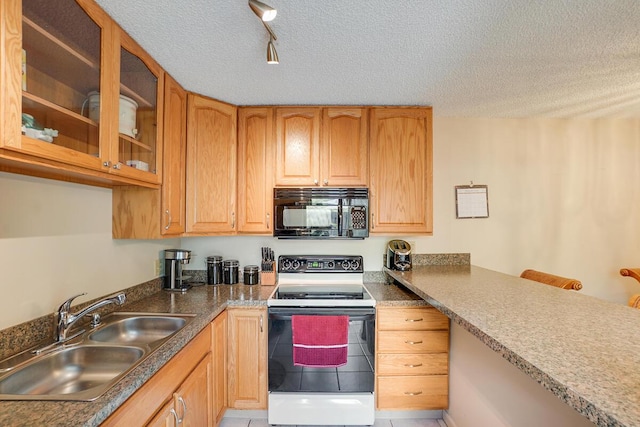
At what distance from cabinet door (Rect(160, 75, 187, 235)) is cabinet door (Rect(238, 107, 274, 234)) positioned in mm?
404

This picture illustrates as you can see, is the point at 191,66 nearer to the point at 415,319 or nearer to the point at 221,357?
the point at 221,357

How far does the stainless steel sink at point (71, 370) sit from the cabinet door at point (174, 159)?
74cm

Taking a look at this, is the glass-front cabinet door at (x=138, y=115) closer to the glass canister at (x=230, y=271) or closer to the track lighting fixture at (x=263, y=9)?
the track lighting fixture at (x=263, y=9)

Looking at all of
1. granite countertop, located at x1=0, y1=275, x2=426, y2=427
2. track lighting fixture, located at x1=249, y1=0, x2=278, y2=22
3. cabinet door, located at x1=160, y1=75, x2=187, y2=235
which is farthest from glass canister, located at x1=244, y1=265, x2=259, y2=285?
track lighting fixture, located at x1=249, y1=0, x2=278, y2=22

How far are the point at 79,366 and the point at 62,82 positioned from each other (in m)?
1.14

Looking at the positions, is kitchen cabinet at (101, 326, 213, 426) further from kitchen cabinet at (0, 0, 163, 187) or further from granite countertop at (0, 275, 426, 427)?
kitchen cabinet at (0, 0, 163, 187)

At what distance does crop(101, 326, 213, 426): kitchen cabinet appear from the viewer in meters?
0.99

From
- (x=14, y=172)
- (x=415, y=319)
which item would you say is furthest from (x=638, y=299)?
(x=14, y=172)

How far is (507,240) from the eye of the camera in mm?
2588

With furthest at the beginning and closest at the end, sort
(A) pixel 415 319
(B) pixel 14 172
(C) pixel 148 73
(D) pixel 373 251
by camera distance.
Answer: (D) pixel 373 251
(A) pixel 415 319
(C) pixel 148 73
(B) pixel 14 172

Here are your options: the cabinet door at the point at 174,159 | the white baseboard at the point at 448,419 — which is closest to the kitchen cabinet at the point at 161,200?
the cabinet door at the point at 174,159

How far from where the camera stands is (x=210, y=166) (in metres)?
2.12

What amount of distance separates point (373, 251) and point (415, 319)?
2.35 ft

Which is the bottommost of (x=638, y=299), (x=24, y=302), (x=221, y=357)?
(x=221, y=357)
